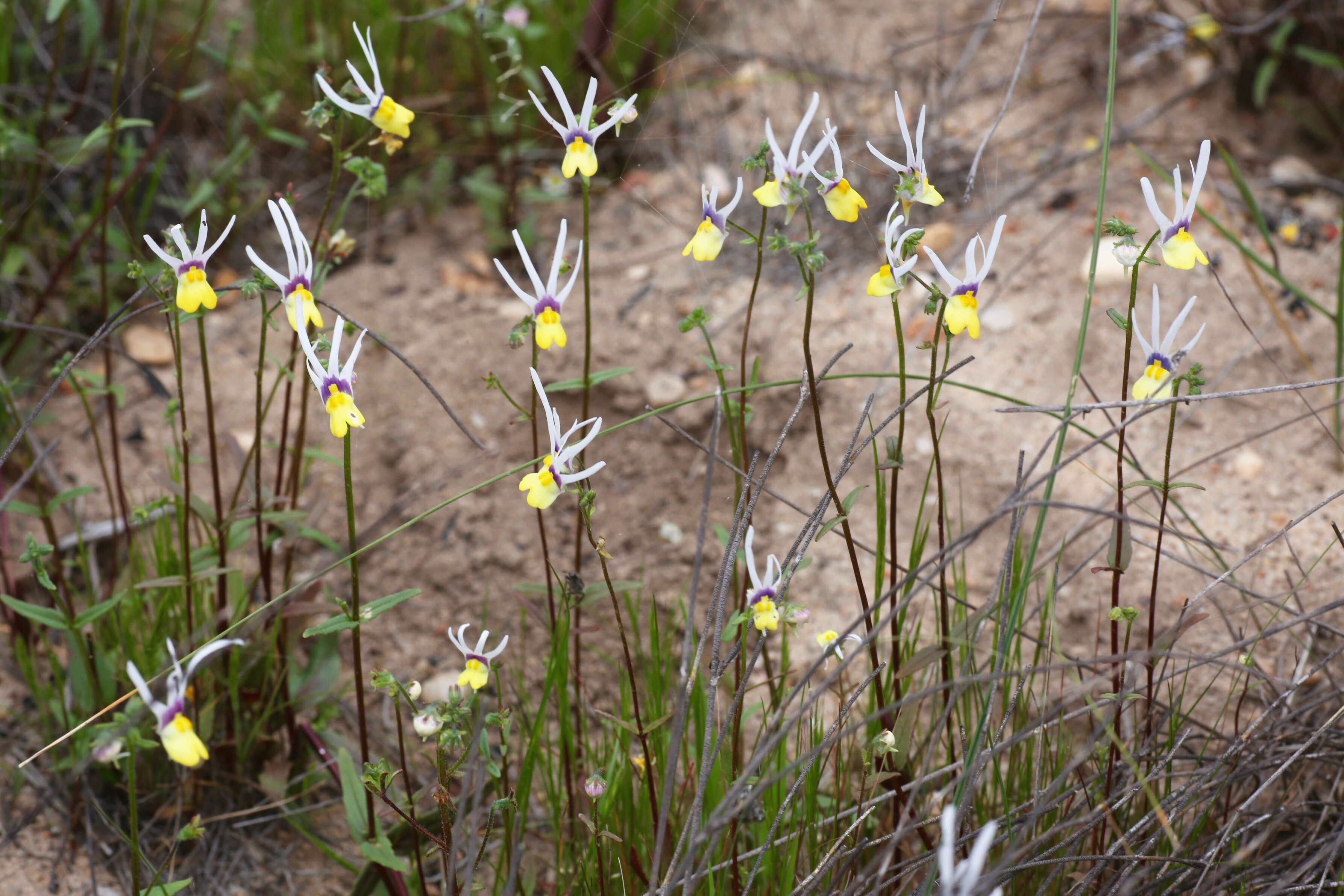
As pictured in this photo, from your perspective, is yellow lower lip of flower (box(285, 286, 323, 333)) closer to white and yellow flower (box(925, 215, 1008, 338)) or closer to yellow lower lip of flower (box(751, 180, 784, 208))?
yellow lower lip of flower (box(751, 180, 784, 208))

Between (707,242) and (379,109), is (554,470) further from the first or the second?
(379,109)

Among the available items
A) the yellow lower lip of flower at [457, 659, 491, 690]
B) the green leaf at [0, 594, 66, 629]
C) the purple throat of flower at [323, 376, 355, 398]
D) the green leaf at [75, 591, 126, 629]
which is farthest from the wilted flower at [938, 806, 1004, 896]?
the green leaf at [0, 594, 66, 629]

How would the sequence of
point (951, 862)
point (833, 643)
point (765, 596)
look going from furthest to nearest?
1. point (765, 596)
2. point (833, 643)
3. point (951, 862)

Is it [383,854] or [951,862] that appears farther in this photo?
[383,854]

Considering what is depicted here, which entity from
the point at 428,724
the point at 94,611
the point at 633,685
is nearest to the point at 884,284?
the point at 633,685

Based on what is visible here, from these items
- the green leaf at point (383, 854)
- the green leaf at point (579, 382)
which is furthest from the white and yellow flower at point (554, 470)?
the green leaf at point (383, 854)

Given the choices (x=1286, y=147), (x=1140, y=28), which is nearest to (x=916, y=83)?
(x=1140, y=28)

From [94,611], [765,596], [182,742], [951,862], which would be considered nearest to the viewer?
[951,862]
